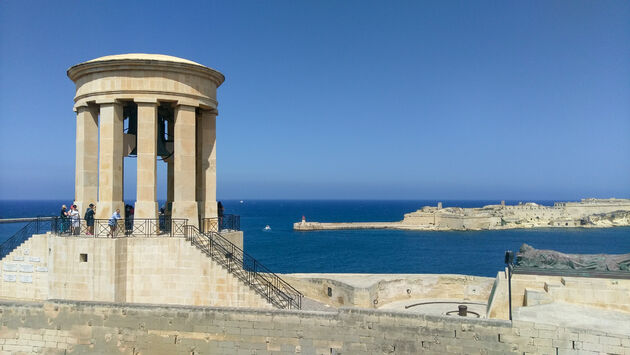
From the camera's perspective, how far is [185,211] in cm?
1420

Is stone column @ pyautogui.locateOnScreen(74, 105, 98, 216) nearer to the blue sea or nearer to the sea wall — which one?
the sea wall

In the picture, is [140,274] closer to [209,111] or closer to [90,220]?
[90,220]

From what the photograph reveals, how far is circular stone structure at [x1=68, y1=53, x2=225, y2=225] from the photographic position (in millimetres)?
13766

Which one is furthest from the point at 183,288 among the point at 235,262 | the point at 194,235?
the point at 194,235

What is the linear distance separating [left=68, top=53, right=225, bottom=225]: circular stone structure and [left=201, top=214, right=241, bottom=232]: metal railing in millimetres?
1029

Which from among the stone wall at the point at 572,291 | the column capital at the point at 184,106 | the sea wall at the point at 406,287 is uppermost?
the column capital at the point at 184,106

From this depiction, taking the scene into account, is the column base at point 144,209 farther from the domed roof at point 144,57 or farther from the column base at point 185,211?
the domed roof at point 144,57

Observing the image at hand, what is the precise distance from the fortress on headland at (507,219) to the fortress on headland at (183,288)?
8032 cm

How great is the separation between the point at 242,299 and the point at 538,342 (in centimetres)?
747

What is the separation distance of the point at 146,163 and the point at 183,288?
3.91 metres

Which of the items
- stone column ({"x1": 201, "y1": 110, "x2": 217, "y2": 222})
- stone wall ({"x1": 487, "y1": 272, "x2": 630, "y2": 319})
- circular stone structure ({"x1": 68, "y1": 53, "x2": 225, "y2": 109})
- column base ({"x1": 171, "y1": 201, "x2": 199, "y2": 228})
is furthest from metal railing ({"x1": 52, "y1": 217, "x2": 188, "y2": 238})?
stone wall ({"x1": 487, "y1": 272, "x2": 630, "y2": 319})

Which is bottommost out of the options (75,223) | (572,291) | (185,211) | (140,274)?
(572,291)

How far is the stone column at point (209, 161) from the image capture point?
1577cm

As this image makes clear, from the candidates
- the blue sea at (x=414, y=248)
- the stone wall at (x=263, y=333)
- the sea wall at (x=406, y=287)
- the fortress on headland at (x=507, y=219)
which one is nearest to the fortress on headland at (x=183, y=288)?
the stone wall at (x=263, y=333)
